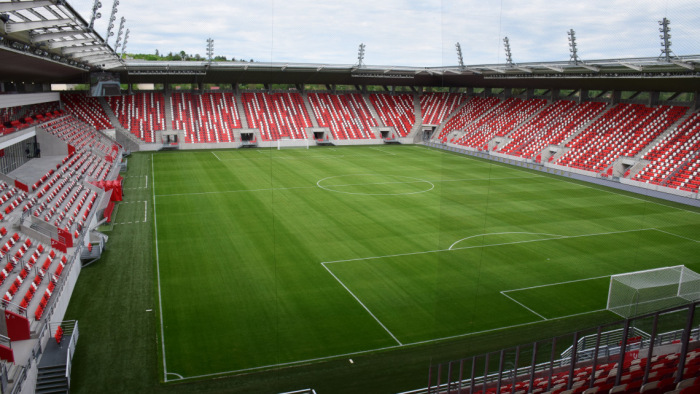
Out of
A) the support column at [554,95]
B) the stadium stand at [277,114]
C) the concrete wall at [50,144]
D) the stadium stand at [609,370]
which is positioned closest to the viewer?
the stadium stand at [609,370]

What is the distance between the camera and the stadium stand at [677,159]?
2491 centimetres

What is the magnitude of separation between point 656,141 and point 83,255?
29.6 meters

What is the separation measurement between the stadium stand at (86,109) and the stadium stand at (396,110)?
24.5 meters

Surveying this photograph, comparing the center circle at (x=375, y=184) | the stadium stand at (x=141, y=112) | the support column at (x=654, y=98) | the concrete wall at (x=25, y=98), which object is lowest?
the center circle at (x=375, y=184)

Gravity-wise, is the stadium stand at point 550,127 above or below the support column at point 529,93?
below

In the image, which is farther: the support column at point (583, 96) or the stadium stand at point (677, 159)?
the support column at point (583, 96)

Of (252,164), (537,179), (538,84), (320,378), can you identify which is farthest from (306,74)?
(320,378)

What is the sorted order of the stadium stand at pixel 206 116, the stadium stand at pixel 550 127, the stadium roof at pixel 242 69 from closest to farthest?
1. the stadium roof at pixel 242 69
2. the stadium stand at pixel 550 127
3. the stadium stand at pixel 206 116

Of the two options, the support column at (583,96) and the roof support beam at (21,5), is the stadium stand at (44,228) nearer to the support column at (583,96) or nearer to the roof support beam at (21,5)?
the roof support beam at (21,5)

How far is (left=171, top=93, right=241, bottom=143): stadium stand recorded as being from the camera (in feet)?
138

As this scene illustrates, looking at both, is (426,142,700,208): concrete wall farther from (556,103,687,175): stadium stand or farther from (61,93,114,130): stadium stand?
(61,93,114,130): stadium stand

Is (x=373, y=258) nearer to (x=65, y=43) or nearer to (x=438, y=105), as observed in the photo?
(x=65, y=43)

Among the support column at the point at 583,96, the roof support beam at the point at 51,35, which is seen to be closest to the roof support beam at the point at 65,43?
the roof support beam at the point at 51,35

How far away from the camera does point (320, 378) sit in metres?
9.55
